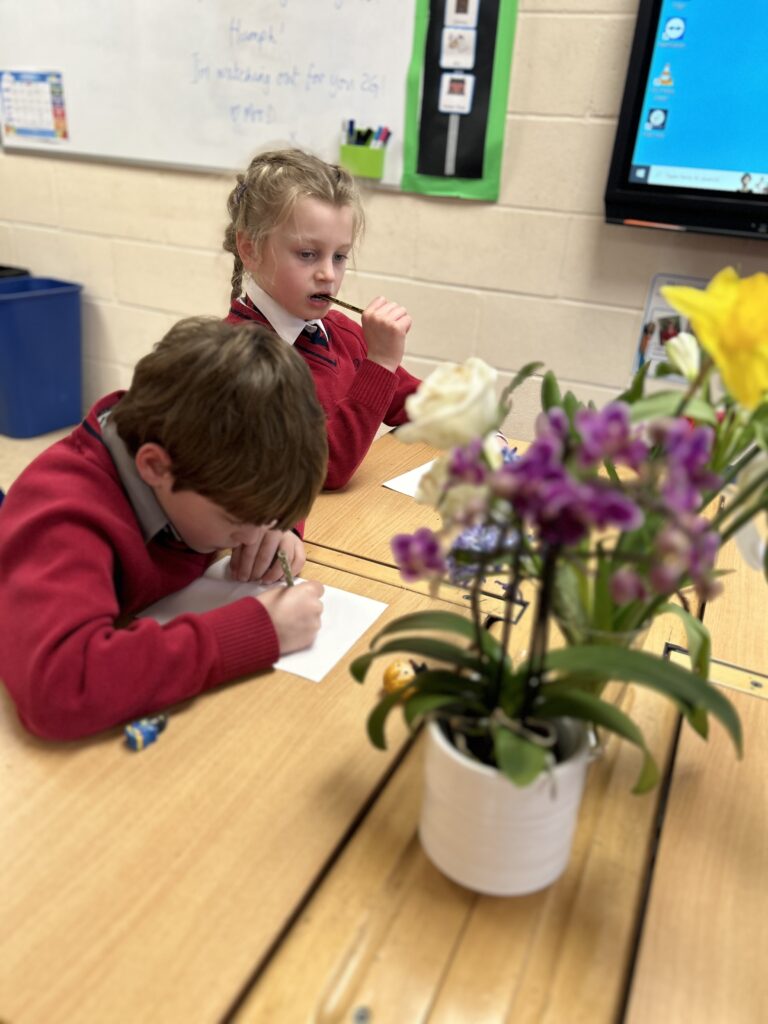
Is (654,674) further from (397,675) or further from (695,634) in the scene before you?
(397,675)

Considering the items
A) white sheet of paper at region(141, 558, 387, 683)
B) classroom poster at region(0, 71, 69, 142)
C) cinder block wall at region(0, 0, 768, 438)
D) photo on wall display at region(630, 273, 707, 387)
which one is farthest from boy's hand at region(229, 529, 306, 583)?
classroom poster at region(0, 71, 69, 142)

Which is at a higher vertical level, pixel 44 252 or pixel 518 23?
pixel 518 23

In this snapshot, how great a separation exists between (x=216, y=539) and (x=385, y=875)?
17.1 inches

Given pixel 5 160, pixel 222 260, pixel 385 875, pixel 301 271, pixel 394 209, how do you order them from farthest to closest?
1. pixel 5 160
2. pixel 222 260
3. pixel 394 209
4. pixel 301 271
5. pixel 385 875

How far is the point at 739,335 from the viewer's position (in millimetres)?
445

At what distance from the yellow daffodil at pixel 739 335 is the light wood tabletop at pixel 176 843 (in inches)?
17.0

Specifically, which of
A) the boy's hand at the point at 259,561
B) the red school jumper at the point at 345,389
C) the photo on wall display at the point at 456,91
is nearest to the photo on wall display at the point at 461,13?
the photo on wall display at the point at 456,91

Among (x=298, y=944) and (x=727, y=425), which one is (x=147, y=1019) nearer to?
(x=298, y=944)

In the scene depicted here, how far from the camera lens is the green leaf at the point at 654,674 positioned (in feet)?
1.61

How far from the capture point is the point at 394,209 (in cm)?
217

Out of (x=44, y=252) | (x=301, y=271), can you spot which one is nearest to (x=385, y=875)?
(x=301, y=271)

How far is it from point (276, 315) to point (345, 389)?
210 millimetres

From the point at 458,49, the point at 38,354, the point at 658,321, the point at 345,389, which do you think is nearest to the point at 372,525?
the point at 345,389

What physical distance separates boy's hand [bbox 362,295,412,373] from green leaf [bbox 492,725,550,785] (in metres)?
0.95
